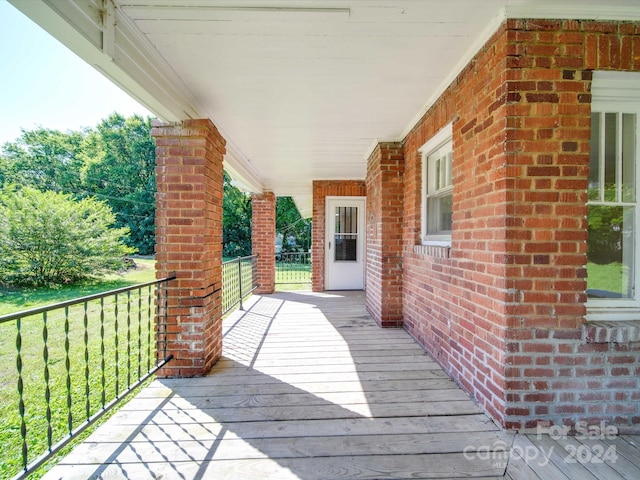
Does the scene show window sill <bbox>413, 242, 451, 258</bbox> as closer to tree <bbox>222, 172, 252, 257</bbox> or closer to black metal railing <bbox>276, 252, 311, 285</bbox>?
black metal railing <bbox>276, 252, 311, 285</bbox>

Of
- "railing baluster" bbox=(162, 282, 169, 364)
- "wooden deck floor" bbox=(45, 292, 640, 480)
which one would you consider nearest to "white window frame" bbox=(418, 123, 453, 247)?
"wooden deck floor" bbox=(45, 292, 640, 480)

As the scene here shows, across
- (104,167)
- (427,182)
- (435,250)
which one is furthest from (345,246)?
(104,167)

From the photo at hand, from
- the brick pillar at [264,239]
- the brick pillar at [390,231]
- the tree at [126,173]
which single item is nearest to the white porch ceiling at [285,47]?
the brick pillar at [390,231]

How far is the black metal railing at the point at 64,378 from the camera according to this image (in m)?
1.47

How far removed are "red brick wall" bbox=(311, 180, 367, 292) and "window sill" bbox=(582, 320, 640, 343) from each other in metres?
5.14

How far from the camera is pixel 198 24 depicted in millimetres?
1722

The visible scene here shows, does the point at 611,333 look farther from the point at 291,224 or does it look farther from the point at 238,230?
the point at 238,230

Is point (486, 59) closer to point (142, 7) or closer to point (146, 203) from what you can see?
point (142, 7)

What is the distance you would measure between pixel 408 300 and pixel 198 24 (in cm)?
343

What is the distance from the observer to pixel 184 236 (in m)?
2.62

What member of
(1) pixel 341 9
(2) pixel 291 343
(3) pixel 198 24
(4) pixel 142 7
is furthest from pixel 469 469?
(4) pixel 142 7

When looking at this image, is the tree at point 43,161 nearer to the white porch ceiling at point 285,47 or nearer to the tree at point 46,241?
the tree at point 46,241

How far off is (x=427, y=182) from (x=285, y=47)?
2.20m

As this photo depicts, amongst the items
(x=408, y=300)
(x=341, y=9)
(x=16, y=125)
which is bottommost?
(x=408, y=300)
